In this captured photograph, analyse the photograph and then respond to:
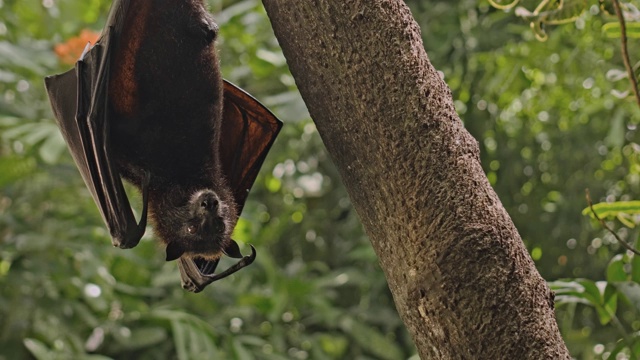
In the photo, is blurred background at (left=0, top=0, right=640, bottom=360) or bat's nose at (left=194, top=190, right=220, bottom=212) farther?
blurred background at (left=0, top=0, right=640, bottom=360)

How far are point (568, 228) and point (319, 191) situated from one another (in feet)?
4.79

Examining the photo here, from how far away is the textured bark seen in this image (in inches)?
65.1

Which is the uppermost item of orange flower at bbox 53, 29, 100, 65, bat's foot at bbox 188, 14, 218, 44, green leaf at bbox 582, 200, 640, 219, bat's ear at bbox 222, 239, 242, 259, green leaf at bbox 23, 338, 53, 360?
bat's foot at bbox 188, 14, 218, 44

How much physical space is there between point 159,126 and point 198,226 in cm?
29

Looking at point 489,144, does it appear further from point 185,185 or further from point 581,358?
point 185,185

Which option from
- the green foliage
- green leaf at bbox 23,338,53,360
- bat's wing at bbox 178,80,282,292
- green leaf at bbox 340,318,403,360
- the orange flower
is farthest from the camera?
green leaf at bbox 340,318,403,360

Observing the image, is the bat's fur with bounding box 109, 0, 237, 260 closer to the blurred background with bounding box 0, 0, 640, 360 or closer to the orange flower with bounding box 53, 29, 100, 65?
the blurred background with bounding box 0, 0, 640, 360

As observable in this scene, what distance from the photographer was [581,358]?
4.32m

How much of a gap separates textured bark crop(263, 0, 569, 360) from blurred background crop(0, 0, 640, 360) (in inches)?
85.0

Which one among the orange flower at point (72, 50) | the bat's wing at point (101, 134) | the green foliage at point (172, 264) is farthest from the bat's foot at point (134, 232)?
the orange flower at point (72, 50)

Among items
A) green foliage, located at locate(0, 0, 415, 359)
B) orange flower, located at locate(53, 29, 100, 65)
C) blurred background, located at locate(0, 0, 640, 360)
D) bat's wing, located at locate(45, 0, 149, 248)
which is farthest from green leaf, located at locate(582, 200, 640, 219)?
orange flower, located at locate(53, 29, 100, 65)

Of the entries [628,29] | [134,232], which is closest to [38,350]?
[134,232]

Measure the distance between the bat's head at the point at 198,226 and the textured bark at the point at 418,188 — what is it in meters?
0.56

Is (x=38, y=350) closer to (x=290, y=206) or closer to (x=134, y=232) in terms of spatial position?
(x=134, y=232)
